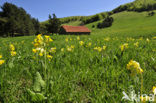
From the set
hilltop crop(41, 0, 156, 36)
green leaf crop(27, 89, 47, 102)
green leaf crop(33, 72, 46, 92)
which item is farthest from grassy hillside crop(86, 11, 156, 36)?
green leaf crop(27, 89, 47, 102)

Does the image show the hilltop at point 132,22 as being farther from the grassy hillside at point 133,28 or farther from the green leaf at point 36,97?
the green leaf at point 36,97

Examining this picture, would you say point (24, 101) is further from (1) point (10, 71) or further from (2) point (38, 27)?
(2) point (38, 27)

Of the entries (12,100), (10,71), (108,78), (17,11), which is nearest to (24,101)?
(12,100)

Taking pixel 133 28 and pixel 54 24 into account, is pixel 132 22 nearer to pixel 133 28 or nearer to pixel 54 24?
pixel 133 28

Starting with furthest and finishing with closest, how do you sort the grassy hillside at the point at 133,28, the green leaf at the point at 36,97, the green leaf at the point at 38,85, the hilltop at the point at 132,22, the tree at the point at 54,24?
the tree at the point at 54,24 < the hilltop at the point at 132,22 < the grassy hillside at the point at 133,28 < the green leaf at the point at 38,85 < the green leaf at the point at 36,97

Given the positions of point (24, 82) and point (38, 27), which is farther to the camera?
point (38, 27)

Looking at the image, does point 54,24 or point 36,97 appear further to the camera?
point 54,24

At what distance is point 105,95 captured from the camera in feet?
4.17

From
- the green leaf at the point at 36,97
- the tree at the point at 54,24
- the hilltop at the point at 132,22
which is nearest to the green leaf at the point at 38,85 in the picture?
the green leaf at the point at 36,97

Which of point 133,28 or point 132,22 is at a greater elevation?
point 132,22

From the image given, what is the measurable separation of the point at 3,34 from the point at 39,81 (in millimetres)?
54432

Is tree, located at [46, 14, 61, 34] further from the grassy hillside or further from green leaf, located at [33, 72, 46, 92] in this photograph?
green leaf, located at [33, 72, 46, 92]

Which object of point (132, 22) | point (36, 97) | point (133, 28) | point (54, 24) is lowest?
point (36, 97)

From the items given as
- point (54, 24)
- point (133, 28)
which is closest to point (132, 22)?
point (133, 28)
